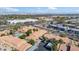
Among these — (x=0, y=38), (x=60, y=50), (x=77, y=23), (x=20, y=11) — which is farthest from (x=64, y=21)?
(x=0, y=38)

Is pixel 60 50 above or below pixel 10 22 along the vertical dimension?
below

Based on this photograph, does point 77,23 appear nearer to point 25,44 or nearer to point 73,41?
point 73,41

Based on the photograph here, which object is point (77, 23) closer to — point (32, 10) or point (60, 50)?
point (60, 50)
